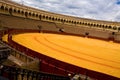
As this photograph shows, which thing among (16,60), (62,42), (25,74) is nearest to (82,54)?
(62,42)

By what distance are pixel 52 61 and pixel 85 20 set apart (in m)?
42.7

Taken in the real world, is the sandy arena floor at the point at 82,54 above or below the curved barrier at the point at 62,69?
below

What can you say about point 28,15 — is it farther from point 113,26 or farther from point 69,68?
point 69,68

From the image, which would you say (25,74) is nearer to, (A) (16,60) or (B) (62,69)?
(B) (62,69)

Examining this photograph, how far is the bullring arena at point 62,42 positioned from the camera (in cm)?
1173

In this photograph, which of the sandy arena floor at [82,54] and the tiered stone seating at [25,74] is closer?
the tiered stone seating at [25,74]

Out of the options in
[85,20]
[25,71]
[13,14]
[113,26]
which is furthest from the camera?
[85,20]

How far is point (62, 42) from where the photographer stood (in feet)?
84.0

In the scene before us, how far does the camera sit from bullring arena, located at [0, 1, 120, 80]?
11.7 meters

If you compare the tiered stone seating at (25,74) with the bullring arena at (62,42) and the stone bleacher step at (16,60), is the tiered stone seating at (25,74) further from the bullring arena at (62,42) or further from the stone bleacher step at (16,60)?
the stone bleacher step at (16,60)

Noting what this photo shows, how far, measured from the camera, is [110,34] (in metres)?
44.9

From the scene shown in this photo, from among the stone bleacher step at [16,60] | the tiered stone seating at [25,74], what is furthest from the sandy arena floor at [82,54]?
the tiered stone seating at [25,74]

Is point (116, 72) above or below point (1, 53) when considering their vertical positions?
below

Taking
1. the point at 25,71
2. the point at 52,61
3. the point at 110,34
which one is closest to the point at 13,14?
the point at 110,34
